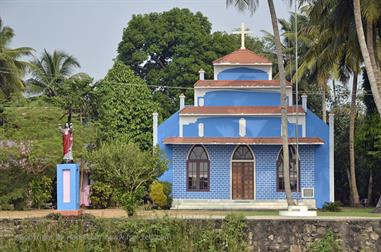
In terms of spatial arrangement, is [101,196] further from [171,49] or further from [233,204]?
[171,49]

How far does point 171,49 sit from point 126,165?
1950 cm

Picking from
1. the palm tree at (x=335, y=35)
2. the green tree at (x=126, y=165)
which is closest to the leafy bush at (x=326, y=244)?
the green tree at (x=126, y=165)

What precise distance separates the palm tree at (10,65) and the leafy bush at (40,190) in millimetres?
8427

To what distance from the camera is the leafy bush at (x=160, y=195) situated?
30.7m

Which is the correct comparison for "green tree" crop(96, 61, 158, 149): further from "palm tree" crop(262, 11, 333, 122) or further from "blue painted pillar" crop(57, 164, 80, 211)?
"blue painted pillar" crop(57, 164, 80, 211)

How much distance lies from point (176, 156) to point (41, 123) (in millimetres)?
6223

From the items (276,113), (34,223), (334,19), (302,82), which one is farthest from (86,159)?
(302,82)

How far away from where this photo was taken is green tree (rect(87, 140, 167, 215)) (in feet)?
92.5

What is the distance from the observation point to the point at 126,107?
4009 centimetres

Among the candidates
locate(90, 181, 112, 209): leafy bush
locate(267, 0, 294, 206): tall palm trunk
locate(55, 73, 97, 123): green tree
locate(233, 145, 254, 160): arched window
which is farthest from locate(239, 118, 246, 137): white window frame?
locate(55, 73, 97, 123): green tree

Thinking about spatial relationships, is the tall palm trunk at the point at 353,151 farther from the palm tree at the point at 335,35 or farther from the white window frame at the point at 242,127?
the white window frame at the point at 242,127

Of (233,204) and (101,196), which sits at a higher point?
(101,196)

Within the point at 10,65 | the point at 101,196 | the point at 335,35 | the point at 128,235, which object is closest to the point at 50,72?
the point at 10,65

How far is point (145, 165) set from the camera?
28891mm
